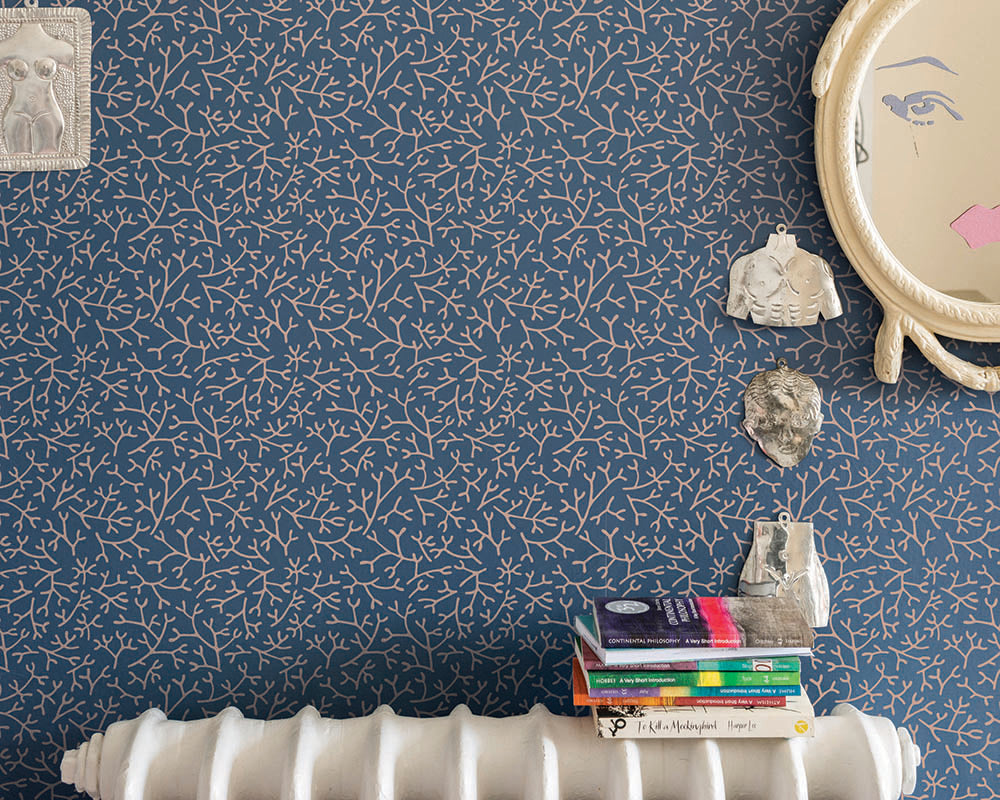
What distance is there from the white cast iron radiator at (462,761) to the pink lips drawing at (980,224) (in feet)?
2.04

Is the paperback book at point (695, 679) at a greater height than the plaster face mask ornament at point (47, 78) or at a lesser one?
lesser

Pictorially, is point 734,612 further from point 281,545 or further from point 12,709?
point 12,709

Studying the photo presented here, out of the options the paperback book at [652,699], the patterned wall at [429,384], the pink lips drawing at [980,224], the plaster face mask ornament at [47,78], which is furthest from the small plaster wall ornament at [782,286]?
the plaster face mask ornament at [47,78]

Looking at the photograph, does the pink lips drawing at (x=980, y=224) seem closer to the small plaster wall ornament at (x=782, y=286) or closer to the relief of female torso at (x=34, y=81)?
the small plaster wall ornament at (x=782, y=286)

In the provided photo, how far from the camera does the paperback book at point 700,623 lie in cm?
93

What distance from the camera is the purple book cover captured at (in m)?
0.93

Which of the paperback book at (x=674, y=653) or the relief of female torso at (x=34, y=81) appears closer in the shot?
the paperback book at (x=674, y=653)

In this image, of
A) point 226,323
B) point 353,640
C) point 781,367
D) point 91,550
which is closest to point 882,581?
point 781,367

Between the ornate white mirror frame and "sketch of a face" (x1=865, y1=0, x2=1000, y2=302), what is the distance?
28 mm

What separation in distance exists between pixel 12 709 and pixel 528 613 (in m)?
0.69

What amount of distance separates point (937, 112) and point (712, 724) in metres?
0.81

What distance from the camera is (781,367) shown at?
1.12 metres

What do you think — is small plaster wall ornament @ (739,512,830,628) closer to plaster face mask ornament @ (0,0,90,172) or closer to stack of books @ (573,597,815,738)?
stack of books @ (573,597,815,738)

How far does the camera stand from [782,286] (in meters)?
1.11
